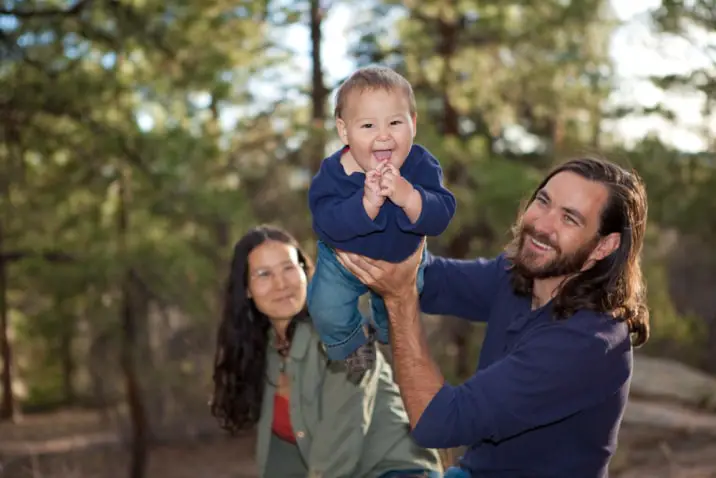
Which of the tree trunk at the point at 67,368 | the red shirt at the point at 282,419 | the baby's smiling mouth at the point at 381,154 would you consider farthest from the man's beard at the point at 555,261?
the tree trunk at the point at 67,368

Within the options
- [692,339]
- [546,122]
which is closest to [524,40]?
[546,122]

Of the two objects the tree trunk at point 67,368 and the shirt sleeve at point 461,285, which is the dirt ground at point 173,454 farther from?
the shirt sleeve at point 461,285

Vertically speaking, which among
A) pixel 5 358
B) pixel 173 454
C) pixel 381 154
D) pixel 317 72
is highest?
pixel 317 72

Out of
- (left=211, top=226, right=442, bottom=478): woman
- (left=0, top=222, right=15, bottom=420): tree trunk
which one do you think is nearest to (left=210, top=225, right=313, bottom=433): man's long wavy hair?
(left=211, top=226, right=442, bottom=478): woman

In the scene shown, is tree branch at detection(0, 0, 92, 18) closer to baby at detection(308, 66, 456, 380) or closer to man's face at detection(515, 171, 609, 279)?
baby at detection(308, 66, 456, 380)

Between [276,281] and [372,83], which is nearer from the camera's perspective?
[372,83]

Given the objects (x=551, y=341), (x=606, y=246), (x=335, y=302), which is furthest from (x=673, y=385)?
(x=335, y=302)

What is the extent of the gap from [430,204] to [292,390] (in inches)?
57.1

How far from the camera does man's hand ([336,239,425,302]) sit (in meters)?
2.87

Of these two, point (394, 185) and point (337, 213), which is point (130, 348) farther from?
point (394, 185)

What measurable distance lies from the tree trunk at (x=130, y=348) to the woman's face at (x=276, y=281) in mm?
5767

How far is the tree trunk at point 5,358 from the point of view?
17.1m

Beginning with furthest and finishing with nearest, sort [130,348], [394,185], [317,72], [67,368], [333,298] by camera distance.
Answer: [67,368]
[317,72]
[130,348]
[333,298]
[394,185]

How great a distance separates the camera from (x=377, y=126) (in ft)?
8.84
